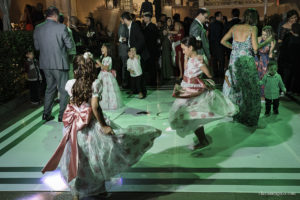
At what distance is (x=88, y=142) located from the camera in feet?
11.7

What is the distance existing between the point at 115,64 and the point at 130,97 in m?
4.22

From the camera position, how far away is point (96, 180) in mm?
3645

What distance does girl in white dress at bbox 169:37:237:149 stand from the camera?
4.73 metres

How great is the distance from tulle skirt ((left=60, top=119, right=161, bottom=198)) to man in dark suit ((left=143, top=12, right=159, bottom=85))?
18.7 ft

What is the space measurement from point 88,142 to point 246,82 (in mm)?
3226

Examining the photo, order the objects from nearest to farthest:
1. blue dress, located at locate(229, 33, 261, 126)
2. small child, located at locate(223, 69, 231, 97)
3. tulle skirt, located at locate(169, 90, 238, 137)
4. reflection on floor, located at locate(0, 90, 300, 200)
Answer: reflection on floor, located at locate(0, 90, 300, 200)
tulle skirt, located at locate(169, 90, 238, 137)
blue dress, located at locate(229, 33, 261, 126)
small child, located at locate(223, 69, 231, 97)

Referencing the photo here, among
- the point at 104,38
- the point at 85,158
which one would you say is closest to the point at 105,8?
the point at 104,38

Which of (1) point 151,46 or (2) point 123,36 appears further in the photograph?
(1) point 151,46

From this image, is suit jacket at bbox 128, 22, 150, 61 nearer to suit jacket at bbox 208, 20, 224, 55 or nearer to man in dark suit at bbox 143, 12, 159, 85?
man in dark suit at bbox 143, 12, 159, 85

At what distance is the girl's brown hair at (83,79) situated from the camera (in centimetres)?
356

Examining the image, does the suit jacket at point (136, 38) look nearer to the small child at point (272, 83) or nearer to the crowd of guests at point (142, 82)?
the crowd of guests at point (142, 82)

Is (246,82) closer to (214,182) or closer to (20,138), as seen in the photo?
(214,182)

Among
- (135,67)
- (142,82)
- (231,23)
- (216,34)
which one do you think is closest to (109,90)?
(135,67)

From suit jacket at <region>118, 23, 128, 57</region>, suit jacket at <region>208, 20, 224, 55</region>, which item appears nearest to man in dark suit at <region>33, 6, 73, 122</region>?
suit jacket at <region>118, 23, 128, 57</region>
